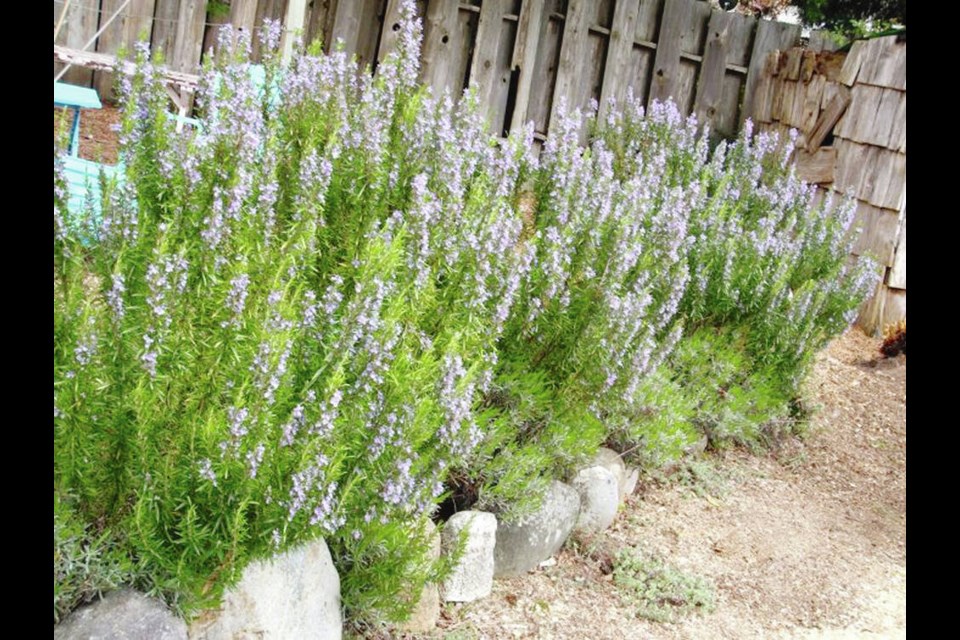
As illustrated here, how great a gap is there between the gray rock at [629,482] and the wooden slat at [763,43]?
607 cm

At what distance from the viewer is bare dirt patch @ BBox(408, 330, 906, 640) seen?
4.04 m

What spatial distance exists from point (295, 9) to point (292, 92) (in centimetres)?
239

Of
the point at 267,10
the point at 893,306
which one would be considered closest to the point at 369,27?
the point at 267,10

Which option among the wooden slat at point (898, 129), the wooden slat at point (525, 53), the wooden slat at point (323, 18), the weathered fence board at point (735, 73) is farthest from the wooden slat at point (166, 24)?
the wooden slat at point (898, 129)

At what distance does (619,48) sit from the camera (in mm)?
9477

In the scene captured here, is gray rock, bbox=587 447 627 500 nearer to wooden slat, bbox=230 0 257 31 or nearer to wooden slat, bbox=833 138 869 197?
wooden slat, bbox=833 138 869 197

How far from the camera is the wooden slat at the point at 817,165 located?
8.83m

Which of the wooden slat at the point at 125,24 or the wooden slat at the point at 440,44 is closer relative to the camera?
the wooden slat at the point at 125,24

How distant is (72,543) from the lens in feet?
8.30

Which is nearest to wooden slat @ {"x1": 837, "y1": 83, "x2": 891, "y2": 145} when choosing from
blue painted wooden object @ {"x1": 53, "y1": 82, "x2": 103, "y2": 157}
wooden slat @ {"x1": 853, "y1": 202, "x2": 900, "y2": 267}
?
wooden slat @ {"x1": 853, "y1": 202, "x2": 900, "y2": 267}

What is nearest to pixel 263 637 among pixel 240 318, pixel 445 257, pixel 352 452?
pixel 352 452

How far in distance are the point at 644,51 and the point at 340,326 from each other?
7.20m

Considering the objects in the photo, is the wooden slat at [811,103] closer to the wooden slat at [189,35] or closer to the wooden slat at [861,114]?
the wooden slat at [861,114]

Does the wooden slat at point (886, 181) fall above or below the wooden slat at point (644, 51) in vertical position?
below
